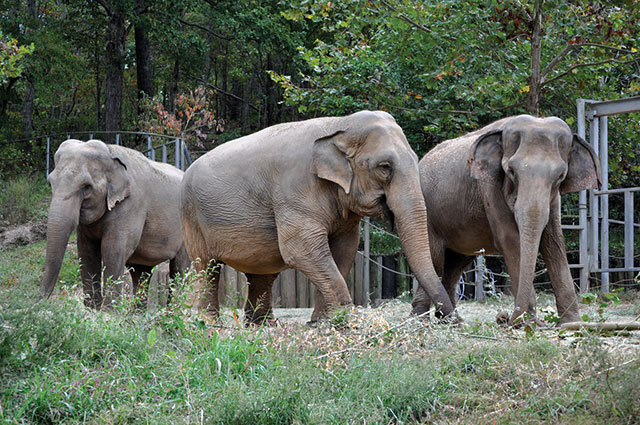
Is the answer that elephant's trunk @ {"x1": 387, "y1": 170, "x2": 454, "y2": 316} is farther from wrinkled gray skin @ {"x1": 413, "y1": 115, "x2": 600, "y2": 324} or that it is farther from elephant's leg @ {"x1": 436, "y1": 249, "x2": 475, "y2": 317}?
elephant's leg @ {"x1": 436, "y1": 249, "x2": 475, "y2": 317}

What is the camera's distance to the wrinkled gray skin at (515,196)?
7426 mm

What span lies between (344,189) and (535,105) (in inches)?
230

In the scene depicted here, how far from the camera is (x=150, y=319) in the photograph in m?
6.28

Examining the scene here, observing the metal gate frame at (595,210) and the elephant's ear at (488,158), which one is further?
the metal gate frame at (595,210)

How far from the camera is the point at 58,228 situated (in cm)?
966

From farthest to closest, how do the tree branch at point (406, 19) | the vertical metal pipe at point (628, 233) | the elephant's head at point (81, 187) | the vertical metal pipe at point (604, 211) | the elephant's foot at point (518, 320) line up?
the tree branch at point (406, 19) < the vertical metal pipe at point (604, 211) < the vertical metal pipe at point (628, 233) < the elephant's head at point (81, 187) < the elephant's foot at point (518, 320)

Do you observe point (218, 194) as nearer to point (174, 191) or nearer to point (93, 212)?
point (93, 212)

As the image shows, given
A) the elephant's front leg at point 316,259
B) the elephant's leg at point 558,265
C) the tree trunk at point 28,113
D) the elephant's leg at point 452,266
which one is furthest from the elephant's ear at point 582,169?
the tree trunk at point 28,113

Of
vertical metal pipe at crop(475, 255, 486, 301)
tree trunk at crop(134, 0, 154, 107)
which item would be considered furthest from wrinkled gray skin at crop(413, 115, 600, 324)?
tree trunk at crop(134, 0, 154, 107)

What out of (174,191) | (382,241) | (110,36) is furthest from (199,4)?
(174,191)

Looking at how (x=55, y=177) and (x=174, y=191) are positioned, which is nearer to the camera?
(x=55, y=177)

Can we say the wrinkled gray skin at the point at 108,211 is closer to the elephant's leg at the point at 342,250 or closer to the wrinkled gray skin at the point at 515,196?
the elephant's leg at the point at 342,250

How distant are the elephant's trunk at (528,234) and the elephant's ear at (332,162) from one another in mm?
1594

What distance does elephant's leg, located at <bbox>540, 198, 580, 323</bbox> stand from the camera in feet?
25.9
